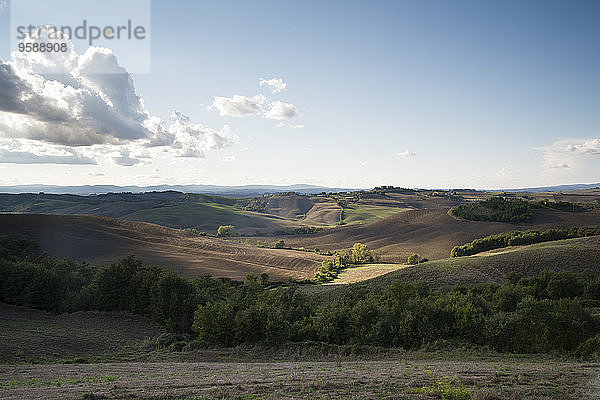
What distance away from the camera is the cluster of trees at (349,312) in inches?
1094

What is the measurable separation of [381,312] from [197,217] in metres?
170

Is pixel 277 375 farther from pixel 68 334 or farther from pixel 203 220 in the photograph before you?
pixel 203 220

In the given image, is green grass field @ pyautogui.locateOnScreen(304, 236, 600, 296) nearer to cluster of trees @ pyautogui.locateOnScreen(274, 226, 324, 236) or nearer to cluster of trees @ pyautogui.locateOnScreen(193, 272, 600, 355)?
cluster of trees @ pyautogui.locateOnScreen(193, 272, 600, 355)

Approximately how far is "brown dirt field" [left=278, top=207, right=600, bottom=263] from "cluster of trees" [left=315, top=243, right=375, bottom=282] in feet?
15.3

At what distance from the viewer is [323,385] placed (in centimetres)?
1581

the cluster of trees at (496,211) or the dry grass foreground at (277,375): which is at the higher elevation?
the cluster of trees at (496,211)

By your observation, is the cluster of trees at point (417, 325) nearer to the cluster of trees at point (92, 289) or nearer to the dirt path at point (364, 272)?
the cluster of trees at point (92, 289)

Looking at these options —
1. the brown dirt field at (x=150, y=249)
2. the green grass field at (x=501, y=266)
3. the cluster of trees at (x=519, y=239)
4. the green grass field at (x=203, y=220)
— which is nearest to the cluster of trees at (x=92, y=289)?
the green grass field at (x=501, y=266)

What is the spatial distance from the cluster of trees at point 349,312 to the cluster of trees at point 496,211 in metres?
81.6

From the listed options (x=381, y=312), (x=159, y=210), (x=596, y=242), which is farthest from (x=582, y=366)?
(x=159, y=210)

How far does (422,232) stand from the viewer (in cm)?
12194

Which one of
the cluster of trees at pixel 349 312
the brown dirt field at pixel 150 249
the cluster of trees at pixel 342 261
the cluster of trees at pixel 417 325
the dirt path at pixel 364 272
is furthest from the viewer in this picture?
the brown dirt field at pixel 150 249

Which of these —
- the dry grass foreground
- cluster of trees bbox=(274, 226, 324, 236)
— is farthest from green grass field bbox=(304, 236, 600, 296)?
cluster of trees bbox=(274, 226, 324, 236)

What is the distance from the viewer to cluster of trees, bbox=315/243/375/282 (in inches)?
3415
